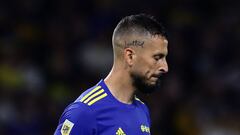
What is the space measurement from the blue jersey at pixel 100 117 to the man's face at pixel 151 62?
0.22m

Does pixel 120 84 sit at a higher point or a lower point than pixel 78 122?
higher

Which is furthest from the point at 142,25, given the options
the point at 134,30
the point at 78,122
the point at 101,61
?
the point at 101,61

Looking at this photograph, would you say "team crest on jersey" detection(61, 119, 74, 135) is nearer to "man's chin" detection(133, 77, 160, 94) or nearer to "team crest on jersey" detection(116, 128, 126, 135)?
"team crest on jersey" detection(116, 128, 126, 135)

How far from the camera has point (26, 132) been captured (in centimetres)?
957

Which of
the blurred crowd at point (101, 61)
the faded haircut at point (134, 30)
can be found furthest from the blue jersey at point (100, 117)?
the blurred crowd at point (101, 61)

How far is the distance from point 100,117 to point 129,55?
480 millimetres

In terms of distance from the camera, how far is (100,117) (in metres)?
4.95

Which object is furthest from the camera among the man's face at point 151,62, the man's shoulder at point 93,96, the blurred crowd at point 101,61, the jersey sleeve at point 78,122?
the blurred crowd at point 101,61

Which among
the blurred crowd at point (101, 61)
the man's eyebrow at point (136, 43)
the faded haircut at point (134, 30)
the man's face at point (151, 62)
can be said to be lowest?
the blurred crowd at point (101, 61)

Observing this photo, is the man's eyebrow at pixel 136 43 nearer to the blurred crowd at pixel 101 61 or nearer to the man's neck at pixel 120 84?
the man's neck at pixel 120 84

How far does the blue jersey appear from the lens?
4.84 m

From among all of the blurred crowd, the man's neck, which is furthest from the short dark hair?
the blurred crowd

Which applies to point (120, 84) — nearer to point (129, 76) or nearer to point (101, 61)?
point (129, 76)

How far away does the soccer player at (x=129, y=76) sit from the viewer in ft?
16.4
